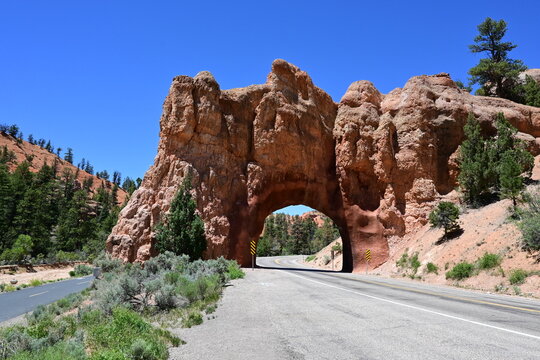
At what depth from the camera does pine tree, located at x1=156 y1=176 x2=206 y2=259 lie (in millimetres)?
28672

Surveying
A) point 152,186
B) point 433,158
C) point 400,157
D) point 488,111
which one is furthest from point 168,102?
point 488,111

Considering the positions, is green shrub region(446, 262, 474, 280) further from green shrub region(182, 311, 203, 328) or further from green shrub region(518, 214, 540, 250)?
green shrub region(182, 311, 203, 328)

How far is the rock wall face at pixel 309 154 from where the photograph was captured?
33.7 metres

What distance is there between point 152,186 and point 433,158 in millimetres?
26216

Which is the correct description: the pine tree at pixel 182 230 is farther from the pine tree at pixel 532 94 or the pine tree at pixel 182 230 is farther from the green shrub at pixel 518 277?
the pine tree at pixel 532 94

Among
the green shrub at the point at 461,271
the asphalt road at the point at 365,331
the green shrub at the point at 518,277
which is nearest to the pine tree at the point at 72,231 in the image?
the green shrub at the point at 461,271

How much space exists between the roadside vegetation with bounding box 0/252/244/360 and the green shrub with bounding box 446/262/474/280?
41.4ft

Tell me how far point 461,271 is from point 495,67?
3638 centimetres

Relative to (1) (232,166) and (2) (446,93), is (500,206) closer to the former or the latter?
(2) (446,93)

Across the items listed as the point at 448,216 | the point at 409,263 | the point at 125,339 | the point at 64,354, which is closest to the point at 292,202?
the point at 409,263

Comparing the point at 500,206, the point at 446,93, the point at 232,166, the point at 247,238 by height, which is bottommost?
the point at 247,238

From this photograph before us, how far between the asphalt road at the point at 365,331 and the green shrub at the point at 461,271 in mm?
9335

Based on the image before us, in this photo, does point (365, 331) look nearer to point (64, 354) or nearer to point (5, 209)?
point (64, 354)

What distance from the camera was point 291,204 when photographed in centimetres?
4147
